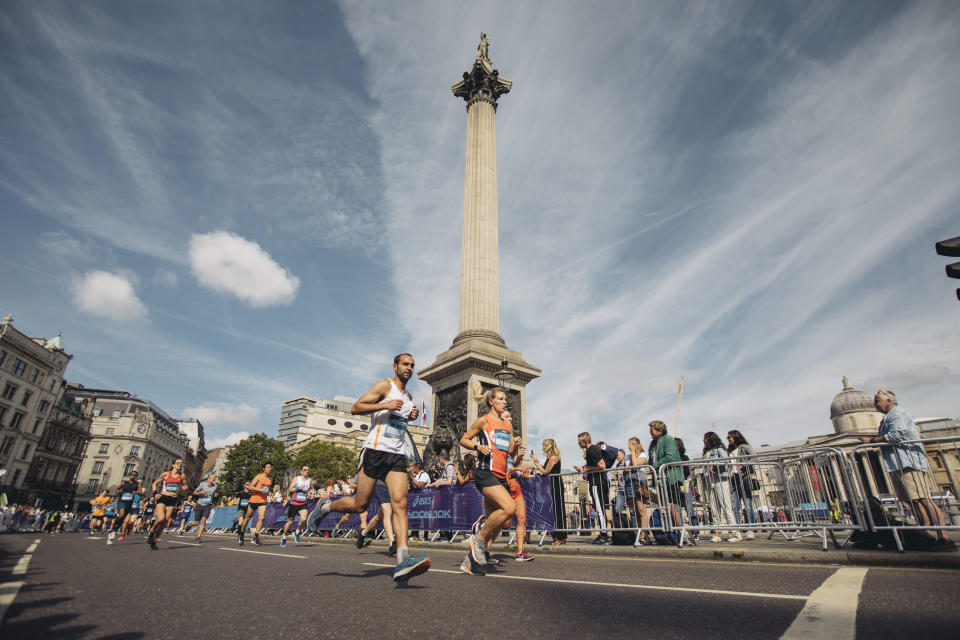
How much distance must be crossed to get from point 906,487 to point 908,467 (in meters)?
0.27

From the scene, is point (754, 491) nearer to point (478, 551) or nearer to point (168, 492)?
point (478, 551)

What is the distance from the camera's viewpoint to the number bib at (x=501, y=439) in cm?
612

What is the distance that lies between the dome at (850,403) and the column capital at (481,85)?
89.5 metres

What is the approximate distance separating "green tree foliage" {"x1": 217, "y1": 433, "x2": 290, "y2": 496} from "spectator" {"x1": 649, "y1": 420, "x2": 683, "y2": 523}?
57411mm

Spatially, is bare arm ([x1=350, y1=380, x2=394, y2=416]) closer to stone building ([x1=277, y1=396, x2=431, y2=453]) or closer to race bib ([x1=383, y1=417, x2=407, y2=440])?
race bib ([x1=383, y1=417, x2=407, y2=440])

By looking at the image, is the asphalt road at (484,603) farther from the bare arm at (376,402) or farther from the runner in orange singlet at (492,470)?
the bare arm at (376,402)

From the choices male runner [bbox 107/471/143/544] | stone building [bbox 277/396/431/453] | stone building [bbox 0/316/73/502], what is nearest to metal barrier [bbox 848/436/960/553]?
male runner [bbox 107/471/143/544]

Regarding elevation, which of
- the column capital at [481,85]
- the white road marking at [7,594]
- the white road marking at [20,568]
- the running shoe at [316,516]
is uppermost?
the column capital at [481,85]

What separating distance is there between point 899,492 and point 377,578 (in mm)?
6919

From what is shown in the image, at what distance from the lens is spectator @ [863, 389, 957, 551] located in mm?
6379

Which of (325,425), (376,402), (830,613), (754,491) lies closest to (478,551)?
(376,402)

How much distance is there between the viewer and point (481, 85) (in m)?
26.4

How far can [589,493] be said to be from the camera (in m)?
10.2

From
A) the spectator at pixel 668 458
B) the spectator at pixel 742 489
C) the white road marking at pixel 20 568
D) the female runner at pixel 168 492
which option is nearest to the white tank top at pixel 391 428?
the white road marking at pixel 20 568
